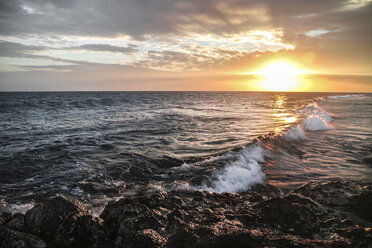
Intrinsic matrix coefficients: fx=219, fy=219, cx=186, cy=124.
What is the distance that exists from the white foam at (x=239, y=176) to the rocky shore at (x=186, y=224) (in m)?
1.96

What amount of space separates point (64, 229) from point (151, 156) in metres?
6.37

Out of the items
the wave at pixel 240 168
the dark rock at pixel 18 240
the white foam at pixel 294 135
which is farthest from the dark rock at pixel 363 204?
the white foam at pixel 294 135

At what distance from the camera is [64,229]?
3.45 metres

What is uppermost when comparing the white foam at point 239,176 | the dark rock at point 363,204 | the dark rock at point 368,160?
the dark rock at point 363,204

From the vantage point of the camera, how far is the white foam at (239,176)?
6.70m

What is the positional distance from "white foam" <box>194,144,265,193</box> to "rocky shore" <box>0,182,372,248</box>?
1.96 metres

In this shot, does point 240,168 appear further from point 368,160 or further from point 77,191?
point 368,160

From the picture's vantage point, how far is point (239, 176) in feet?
24.5

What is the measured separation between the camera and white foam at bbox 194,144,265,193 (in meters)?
6.70

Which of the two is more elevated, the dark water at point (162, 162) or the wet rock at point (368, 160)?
the wet rock at point (368, 160)

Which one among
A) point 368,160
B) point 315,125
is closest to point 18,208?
point 368,160

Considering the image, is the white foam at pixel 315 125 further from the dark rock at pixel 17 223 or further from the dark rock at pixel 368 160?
the dark rock at pixel 17 223

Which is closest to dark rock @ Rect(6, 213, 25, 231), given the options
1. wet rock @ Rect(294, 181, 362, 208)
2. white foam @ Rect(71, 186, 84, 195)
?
white foam @ Rect(71, 186, 84, 195)

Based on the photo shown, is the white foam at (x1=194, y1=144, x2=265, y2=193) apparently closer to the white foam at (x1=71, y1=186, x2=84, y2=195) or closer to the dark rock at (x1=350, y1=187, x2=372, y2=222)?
the dark rock at (x1=350, y1=187, x2=372, y2=222)
